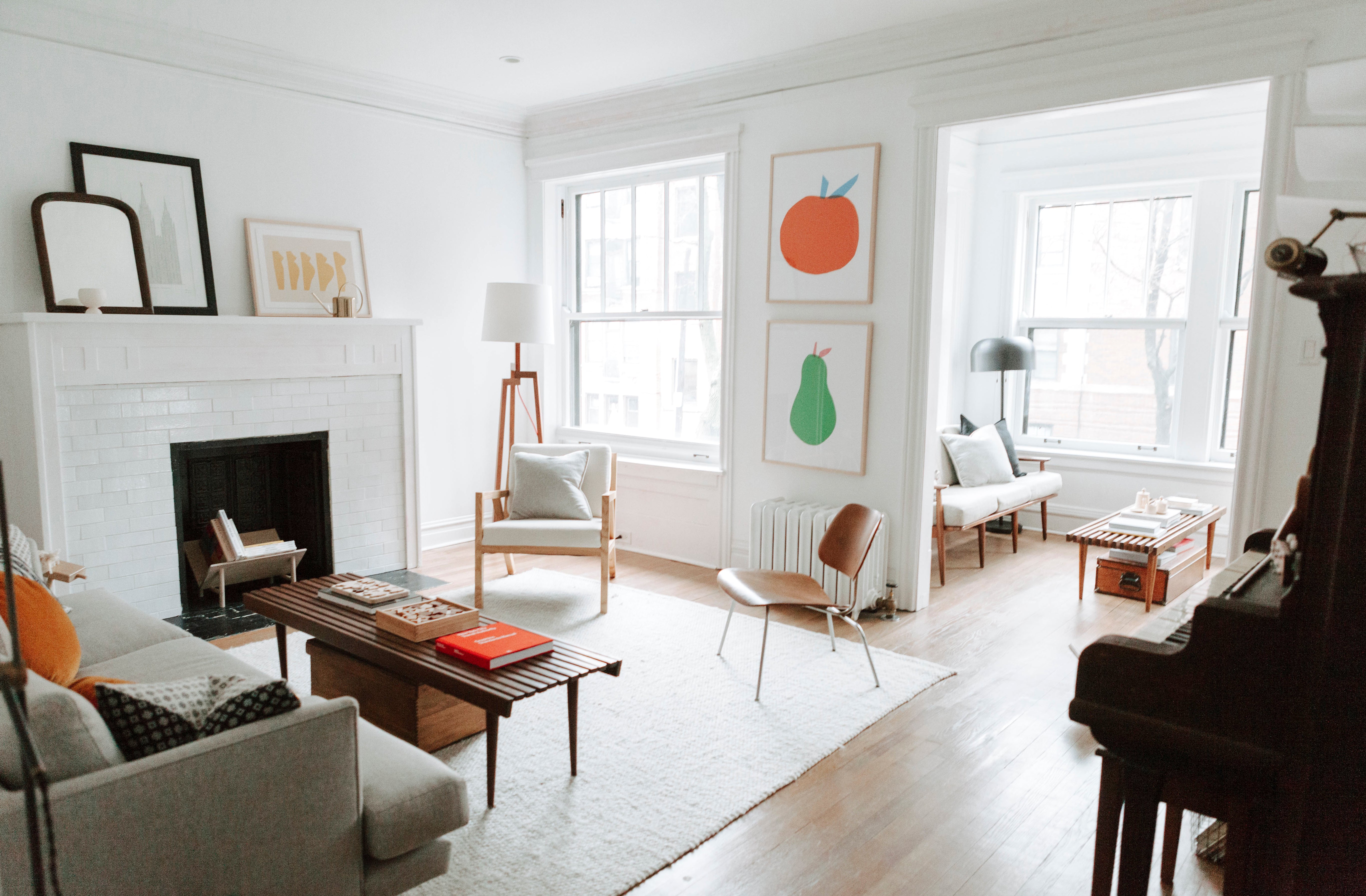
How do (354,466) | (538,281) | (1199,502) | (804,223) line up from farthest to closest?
(538,281) → (1199,502) → (354,466) → (804,223)

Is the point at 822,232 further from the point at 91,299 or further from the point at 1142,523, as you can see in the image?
the point at 91,299

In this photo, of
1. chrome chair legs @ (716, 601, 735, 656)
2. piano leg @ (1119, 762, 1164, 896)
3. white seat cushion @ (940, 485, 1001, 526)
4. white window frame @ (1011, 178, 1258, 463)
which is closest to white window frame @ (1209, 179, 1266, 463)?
white window frame @ (1011, 178, 1258, 463)

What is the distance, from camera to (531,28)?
4.43 m

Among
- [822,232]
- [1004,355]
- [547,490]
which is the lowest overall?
[547,490]

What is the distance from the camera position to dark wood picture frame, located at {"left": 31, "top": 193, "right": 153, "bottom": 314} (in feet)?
13.5

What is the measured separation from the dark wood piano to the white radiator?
107 inches

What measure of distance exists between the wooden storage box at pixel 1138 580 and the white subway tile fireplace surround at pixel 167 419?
4.19 metres

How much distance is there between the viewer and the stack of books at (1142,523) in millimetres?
4887

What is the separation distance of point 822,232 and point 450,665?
10.3 ft

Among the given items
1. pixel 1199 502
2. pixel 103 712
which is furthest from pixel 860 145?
pixel 103 712

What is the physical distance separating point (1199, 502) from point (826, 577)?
2815 mm

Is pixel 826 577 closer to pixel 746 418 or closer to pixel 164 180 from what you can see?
pixel 746 418

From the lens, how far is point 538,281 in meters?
6.46

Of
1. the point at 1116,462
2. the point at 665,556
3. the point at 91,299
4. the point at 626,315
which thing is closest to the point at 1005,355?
the point at 1116,462
